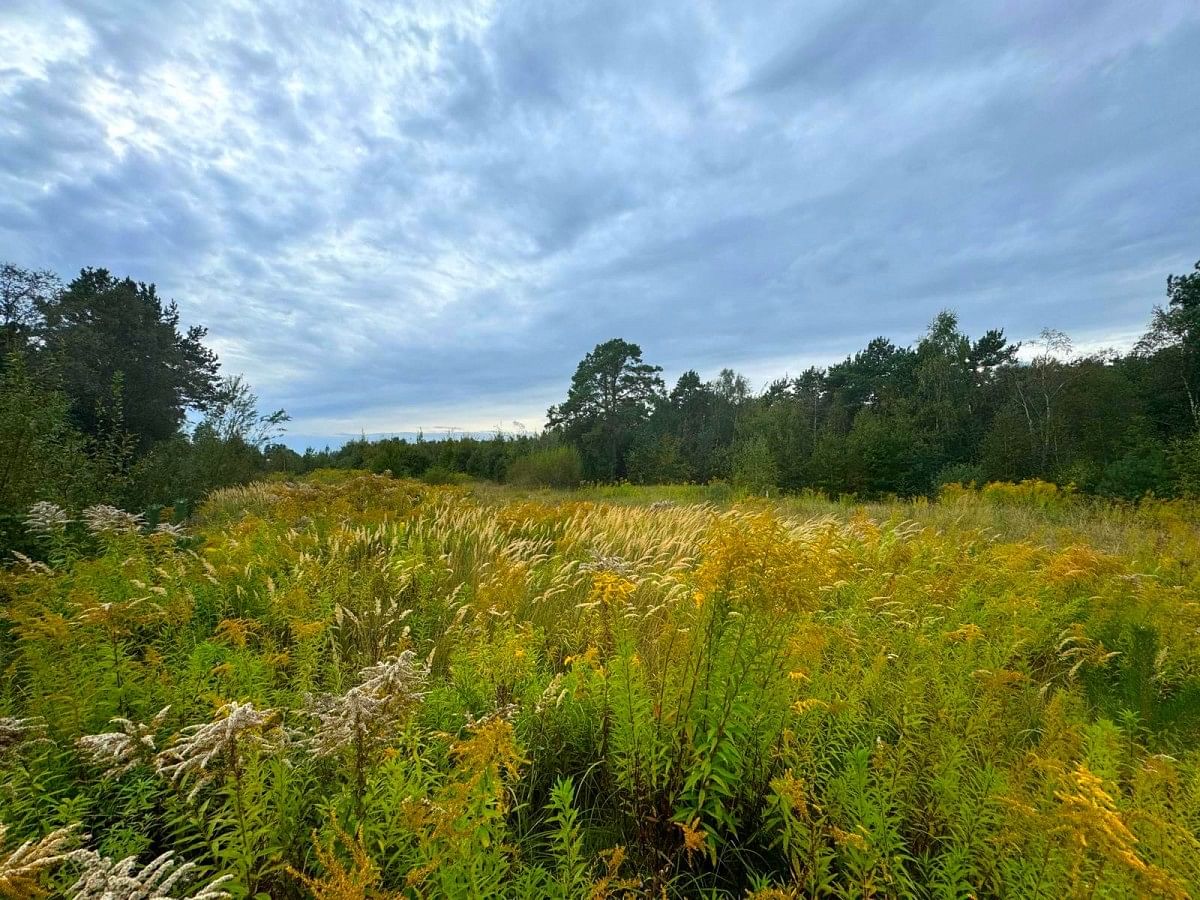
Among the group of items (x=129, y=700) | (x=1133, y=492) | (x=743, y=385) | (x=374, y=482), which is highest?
(x=743, y=385)

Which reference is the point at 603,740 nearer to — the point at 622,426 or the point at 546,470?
the point at 546,470

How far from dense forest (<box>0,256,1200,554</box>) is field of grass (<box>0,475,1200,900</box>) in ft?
11.3

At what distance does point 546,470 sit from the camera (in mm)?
24938

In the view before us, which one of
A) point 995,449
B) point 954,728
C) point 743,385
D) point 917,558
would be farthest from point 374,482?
point 743,385

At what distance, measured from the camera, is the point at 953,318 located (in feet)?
108

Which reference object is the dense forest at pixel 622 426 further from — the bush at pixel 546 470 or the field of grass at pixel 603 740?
the field of grass at pixel 603 740

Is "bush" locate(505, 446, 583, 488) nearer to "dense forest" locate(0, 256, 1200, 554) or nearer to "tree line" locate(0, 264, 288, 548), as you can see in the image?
"dense forest" locate(0, 256, 1200, 554)

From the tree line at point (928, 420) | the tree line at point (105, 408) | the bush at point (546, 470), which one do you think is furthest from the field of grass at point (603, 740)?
the bush at point (546, 470)

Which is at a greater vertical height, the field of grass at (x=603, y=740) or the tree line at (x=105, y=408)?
the tree line at (x=105, y=408)

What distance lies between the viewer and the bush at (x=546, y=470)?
2472 centimetres

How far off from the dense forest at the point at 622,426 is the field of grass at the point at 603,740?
343cm

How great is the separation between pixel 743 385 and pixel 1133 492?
111 feet

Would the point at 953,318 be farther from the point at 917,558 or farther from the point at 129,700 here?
the point at 129,700

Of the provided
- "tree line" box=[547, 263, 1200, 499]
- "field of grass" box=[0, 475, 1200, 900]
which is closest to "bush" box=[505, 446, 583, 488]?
"tree line" box=[547, 263, 1200, 499]
